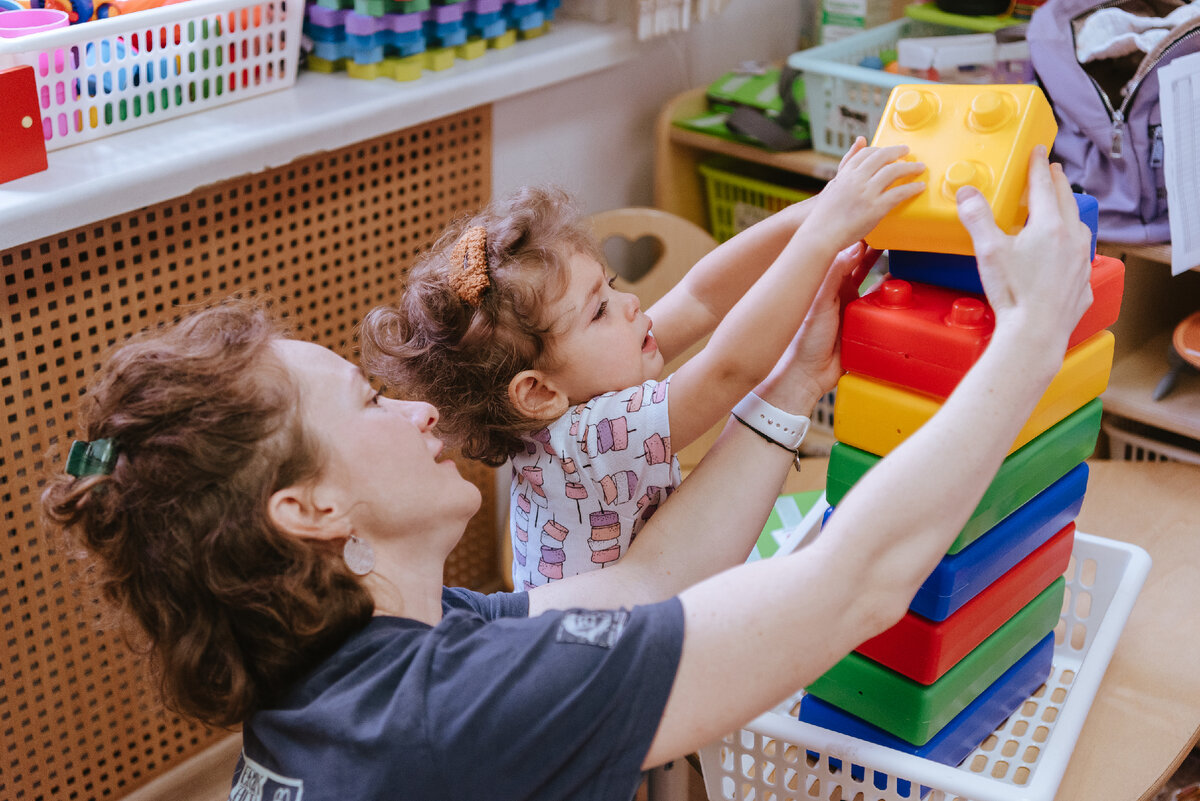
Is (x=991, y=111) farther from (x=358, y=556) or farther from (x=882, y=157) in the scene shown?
(x=358, y=556)

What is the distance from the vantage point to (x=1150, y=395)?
1862 millimetres

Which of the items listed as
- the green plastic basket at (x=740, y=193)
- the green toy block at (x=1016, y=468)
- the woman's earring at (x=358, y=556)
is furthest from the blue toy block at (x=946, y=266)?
the green plastic basket at (x=740, y=193)

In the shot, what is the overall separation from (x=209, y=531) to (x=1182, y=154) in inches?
56.8

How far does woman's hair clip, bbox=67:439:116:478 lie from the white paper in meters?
1.44

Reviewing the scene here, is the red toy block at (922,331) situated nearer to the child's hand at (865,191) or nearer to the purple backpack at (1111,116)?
the child's hand at (865,191)

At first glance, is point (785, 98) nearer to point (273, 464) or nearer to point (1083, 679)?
point (1083, 679)

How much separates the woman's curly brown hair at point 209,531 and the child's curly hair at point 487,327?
0.24 metres

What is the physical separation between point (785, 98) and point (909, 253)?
1293 millimetres

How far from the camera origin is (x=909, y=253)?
934 mm

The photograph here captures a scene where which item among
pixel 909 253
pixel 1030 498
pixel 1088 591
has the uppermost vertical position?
pixel 909 253

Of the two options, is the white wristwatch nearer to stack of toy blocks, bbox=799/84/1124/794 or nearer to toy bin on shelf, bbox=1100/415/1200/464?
stack of toy blocks, bbox=799/84/1124/794

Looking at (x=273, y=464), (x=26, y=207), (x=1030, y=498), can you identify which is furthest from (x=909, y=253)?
(x=26, y=207)

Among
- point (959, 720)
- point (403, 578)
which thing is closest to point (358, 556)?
point (403, 578)

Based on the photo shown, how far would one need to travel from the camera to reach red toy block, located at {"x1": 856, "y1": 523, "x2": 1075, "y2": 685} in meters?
0.94
